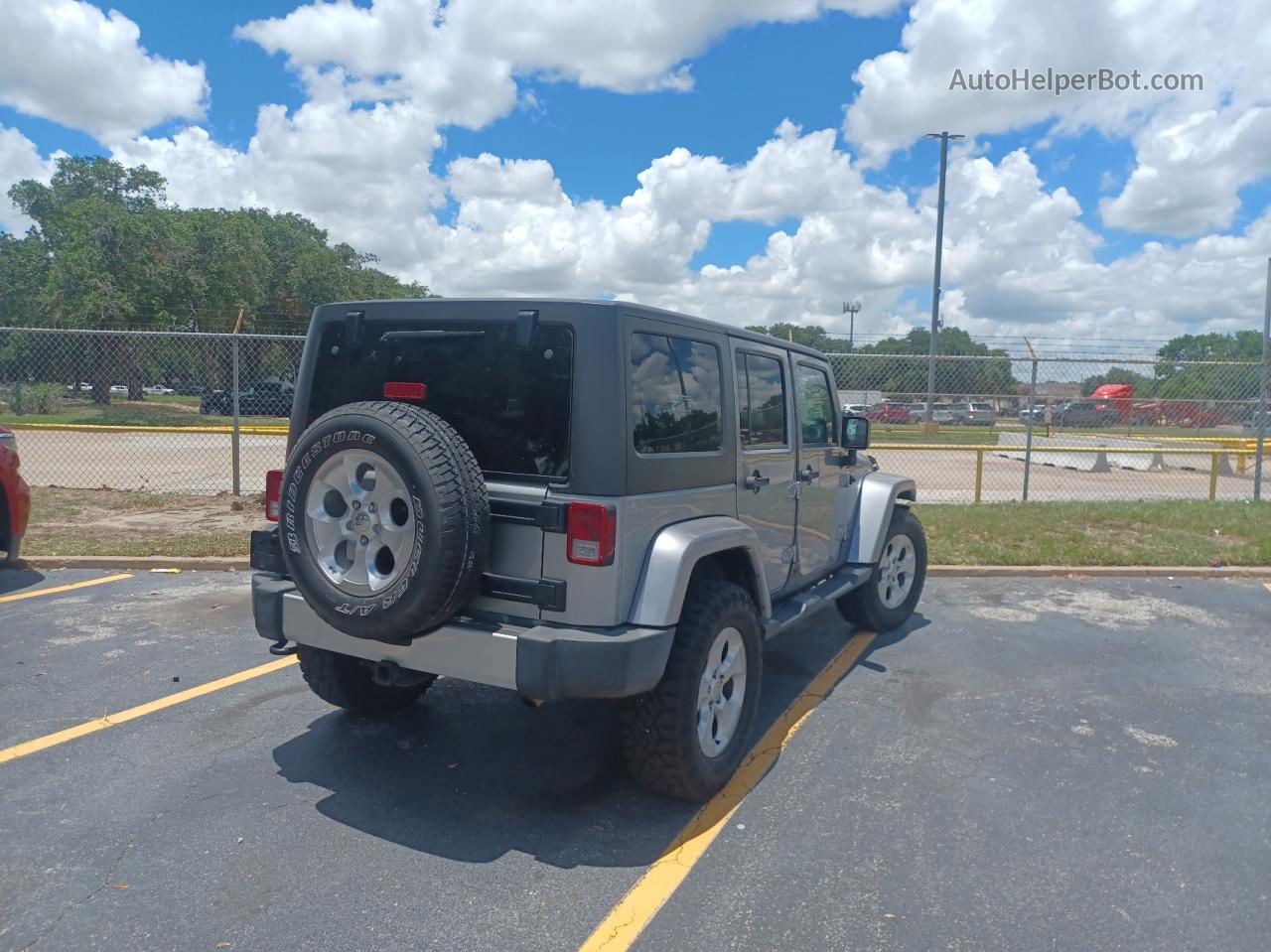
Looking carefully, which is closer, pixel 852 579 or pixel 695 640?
pixel 695 640

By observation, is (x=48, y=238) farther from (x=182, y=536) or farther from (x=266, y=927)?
(x=266, y=927)

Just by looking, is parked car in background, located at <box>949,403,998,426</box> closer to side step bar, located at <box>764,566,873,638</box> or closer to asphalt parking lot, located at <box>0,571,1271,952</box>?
asphalt parking lot, located at <box>0,571,1271,952</box>

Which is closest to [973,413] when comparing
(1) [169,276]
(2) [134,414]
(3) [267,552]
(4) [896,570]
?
(4) [896,570]

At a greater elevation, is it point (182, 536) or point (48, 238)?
point (48, 238)

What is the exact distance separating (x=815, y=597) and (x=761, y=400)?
1161 mm

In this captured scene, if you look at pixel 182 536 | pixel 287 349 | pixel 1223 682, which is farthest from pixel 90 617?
pixel 287 349

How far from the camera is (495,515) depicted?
3.43 m

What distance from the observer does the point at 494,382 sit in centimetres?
356

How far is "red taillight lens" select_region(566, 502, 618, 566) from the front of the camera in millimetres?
3287

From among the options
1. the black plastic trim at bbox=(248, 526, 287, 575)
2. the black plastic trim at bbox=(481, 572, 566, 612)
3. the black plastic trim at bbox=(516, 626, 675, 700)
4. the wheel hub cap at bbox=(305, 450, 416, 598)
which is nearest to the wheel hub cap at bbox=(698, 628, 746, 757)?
the black plastic trim at bbox=(516, 626, 675, 700)

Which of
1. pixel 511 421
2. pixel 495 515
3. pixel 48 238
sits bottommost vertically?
pixel 495 515

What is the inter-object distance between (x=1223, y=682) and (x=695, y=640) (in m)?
3.77

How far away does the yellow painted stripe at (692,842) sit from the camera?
9.47 ft

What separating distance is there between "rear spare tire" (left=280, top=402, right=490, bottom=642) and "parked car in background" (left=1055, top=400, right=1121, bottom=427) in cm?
1411
